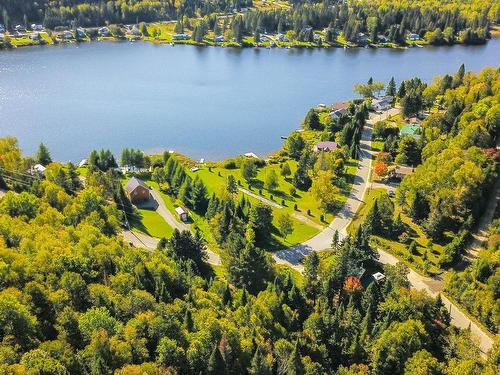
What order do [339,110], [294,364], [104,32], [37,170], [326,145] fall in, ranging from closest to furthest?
[294,364]
[37,170]
[326,145]
[339,110]
[104,32]

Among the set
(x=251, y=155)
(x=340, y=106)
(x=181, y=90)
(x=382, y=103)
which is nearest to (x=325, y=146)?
(x=251, y=155)

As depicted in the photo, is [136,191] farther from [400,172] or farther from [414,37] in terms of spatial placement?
[414,37]

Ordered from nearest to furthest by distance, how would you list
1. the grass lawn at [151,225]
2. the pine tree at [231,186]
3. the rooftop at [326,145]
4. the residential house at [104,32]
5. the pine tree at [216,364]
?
the pine tree at [216,364]
the grass lawn at [151,225]
the pine tree at [231,186]
the rooftop at [326,145]
the residential house at [104,32]

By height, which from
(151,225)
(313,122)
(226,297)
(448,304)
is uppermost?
(313,122)

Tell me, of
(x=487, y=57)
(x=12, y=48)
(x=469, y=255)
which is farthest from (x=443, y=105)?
(x=12, y=48)

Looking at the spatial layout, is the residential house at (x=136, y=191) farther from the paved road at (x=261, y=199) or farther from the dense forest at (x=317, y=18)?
the dense forest at (x=317, y=18)

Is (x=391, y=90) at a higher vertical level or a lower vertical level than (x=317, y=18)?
lower

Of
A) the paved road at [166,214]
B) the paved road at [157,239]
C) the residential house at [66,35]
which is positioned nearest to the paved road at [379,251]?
the paved road at [157,239]
